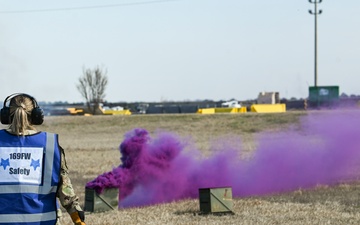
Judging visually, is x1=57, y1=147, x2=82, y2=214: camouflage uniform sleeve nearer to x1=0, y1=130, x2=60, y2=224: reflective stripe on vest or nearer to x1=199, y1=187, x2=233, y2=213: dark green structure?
x1=0, y1=130, x2=60, y2=224: reflective stripe on vest

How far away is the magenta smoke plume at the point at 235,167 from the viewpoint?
1477cm

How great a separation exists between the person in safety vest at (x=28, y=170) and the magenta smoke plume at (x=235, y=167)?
301 inches

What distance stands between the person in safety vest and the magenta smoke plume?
7.65 meters

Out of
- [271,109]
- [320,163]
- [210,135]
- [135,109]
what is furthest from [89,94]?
[320,163]

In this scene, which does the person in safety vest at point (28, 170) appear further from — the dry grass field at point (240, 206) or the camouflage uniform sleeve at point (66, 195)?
the dry grass field at point (240, 206)

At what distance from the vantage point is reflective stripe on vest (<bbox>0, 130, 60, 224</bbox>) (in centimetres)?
526

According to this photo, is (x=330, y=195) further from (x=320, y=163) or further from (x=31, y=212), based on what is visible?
(x=31, y=212)

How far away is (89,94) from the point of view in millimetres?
68688

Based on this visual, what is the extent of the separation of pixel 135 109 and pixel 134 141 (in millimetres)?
59082

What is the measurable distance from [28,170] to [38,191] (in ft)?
0.56

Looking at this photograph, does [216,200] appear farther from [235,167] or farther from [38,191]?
[38,191]

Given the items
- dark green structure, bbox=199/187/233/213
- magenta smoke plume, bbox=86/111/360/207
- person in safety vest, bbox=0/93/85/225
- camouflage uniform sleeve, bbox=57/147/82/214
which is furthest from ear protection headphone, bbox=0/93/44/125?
magenta smoke plume, bbox=86/111/360/207

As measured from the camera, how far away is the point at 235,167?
1709 cm

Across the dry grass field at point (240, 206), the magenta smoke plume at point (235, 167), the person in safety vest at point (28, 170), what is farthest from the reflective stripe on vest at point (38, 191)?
the magenta smoke plume at point (235, 167)
